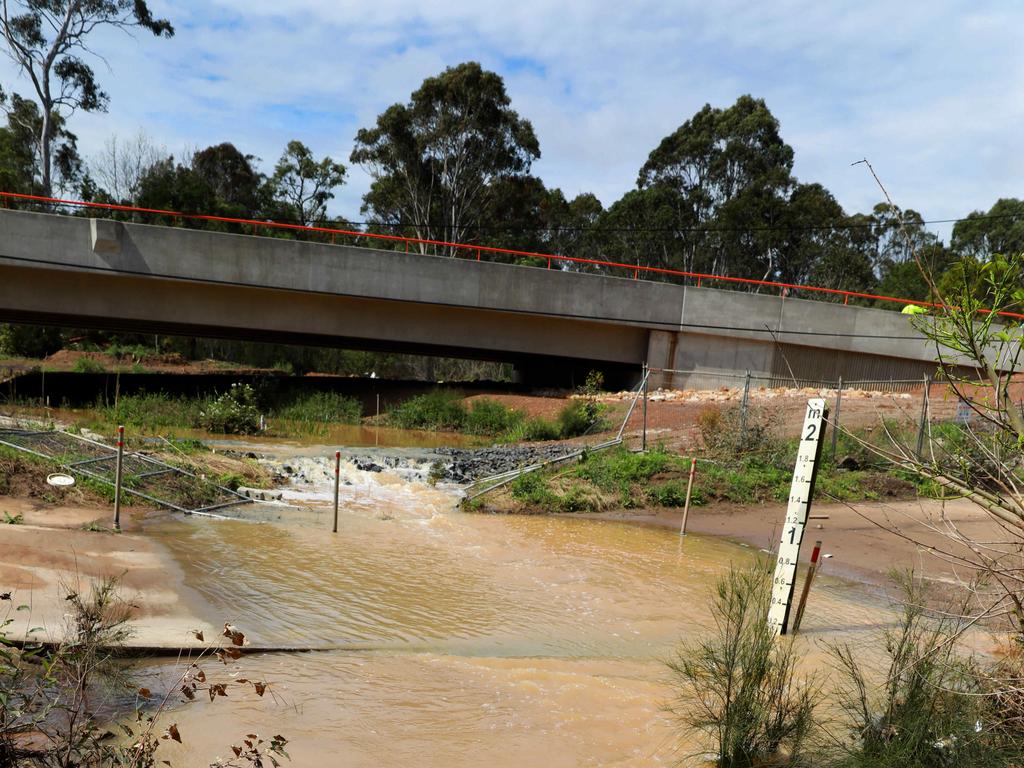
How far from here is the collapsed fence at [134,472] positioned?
12031 mm

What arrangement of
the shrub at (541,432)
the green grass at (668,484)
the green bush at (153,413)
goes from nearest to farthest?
the green grass at (668,484), the green bush at (153,413), the shrub at (541,432)

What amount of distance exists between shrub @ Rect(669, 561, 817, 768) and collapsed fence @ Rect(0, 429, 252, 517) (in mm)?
9309

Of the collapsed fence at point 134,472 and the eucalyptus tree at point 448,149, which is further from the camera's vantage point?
the eucalyptus tree at point 448,149

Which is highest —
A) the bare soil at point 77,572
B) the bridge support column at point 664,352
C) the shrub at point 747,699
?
the bridge support column at point 664,352

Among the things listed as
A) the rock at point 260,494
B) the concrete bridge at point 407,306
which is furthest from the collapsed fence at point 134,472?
the concrete bridge at point 407,306

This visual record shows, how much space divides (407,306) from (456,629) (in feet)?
64.5

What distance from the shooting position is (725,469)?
1650 centimetres

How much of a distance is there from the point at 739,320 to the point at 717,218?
24.7 meters

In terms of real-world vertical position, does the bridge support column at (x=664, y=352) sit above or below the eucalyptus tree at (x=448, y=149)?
below

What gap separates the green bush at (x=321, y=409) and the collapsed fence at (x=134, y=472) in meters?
11.5

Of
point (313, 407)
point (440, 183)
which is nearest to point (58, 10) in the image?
point (440, 183)

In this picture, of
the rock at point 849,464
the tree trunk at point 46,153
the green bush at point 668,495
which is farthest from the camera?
the tree trunk at point 46,153

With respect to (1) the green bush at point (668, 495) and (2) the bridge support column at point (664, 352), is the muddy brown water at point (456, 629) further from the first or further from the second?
(2) the bridge support column at point (664, 352)

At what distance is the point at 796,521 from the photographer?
7.29 m
